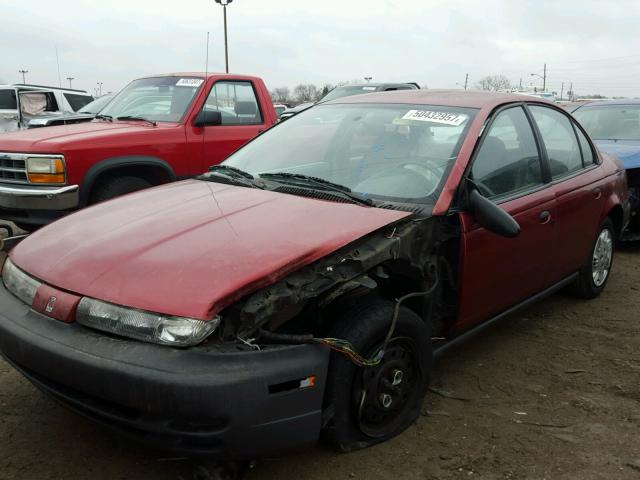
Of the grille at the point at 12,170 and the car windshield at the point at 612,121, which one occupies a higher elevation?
the car windshield at the point at 612,121

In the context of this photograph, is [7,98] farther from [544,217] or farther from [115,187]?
[544,217]

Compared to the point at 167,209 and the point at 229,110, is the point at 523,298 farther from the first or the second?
the point at 229,110

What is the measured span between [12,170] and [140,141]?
113 centimetres

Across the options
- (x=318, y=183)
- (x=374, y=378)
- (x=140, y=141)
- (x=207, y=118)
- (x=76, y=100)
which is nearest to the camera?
(x=374, y=378)

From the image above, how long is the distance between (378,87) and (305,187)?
9.99 m

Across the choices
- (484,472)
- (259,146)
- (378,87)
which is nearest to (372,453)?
(484,472)

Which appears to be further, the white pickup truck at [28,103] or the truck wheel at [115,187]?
the white pickup truck at [28,103]

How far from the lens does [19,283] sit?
262 cm

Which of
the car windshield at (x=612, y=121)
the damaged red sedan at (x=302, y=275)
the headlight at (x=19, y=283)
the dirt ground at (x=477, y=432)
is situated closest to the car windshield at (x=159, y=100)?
the damaged red sedan at (x=302, y=275)

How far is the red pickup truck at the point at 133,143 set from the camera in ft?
16.9

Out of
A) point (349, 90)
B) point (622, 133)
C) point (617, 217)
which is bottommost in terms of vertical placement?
point (617, 217)

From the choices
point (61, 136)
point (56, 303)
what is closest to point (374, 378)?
point (56, 303)

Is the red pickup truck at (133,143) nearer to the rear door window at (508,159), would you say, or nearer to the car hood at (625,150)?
the rear door window at (508,159)

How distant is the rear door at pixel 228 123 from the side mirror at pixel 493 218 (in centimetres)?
376
